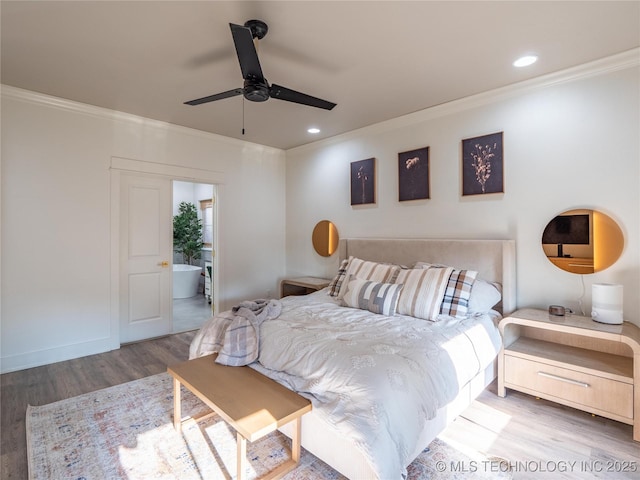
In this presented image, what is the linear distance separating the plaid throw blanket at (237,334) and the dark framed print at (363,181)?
6.51ft

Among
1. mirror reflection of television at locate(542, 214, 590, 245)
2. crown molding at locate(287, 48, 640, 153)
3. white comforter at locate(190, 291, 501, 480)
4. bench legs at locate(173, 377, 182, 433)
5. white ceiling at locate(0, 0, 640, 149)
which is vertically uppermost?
white ceiling at locate(0, 0, 640, 149)

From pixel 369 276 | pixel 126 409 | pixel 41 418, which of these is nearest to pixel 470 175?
pixel 369 276

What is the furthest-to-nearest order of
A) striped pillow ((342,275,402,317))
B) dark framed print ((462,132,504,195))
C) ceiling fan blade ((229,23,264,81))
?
dark framed print ((462,132,504,195)) → striped pillow ((342,275,402,317)) → ceiling fan blade ((229,23,264,81))

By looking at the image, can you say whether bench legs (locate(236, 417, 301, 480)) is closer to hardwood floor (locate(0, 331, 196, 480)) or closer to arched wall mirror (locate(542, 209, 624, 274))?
hardwood floor (locate(0, 331, 196, 480))

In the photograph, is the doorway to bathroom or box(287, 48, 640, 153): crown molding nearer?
box(287, 48, 640, 153): crown molding

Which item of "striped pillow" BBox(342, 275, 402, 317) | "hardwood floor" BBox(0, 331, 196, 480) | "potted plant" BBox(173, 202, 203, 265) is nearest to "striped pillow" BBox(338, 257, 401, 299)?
"striped pillow" BBox(342, 275, 402, 317)

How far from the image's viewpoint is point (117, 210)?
365cm

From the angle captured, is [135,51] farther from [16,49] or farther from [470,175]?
[470,175]

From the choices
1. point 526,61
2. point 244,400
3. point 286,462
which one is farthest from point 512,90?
point 286,462

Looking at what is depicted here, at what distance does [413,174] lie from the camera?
3650mm

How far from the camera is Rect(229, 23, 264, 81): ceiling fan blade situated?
166cm

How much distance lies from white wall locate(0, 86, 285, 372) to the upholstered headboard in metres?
2.74

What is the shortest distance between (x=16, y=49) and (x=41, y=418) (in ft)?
8.85

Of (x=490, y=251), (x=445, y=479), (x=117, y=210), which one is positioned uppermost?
(x=117, y=210)
